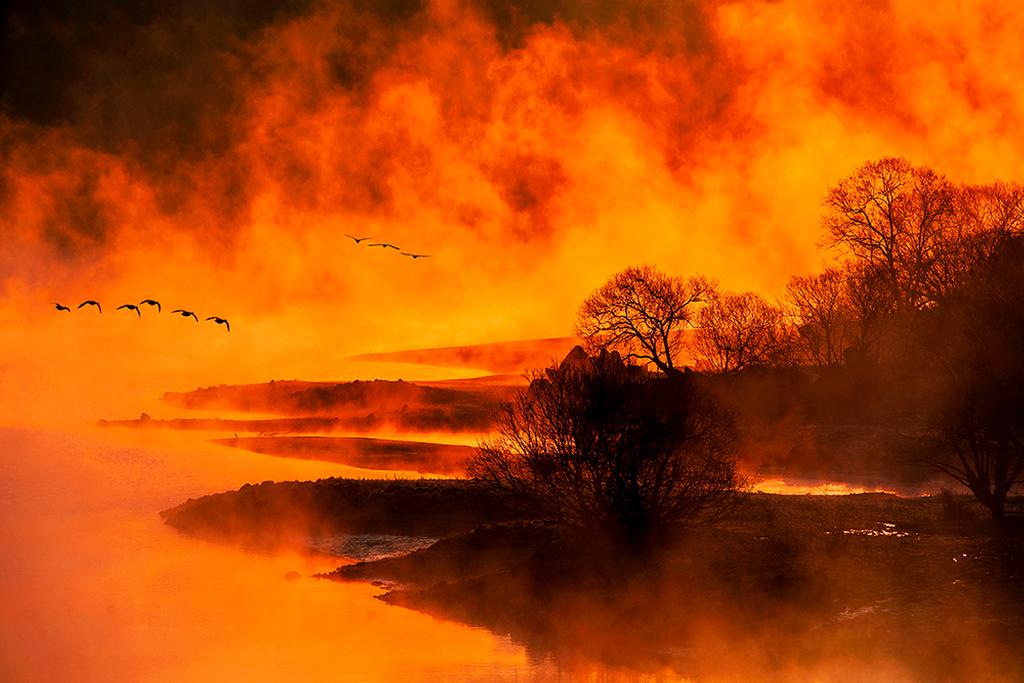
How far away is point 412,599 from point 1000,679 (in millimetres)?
22154

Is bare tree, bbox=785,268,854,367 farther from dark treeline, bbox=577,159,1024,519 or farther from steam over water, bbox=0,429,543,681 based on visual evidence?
steam over water, bbox=0,429,543,681

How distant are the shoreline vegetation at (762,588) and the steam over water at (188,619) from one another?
2.28 meters

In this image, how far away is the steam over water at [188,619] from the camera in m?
37.3

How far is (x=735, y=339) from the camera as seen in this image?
13375 cm

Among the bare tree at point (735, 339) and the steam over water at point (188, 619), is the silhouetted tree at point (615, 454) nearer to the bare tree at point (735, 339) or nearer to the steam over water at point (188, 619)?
the steam over water at point (188, 619)

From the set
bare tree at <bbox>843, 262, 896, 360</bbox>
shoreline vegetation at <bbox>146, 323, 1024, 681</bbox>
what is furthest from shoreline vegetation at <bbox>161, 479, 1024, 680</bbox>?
bare tree at <bbox>843, 262, 896, 360</bbox>

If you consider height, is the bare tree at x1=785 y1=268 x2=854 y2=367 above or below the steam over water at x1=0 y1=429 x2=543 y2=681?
above

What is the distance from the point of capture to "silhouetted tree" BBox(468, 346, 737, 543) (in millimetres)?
44625

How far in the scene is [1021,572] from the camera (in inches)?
1521

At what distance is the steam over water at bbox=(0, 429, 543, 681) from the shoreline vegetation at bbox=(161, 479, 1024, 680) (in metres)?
2.28

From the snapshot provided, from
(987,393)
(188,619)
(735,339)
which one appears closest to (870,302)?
(735,339)

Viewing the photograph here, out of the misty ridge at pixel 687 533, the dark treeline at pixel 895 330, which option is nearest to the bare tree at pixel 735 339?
the dark treeline at pixel 895 330

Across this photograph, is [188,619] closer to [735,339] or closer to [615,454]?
[615,454]

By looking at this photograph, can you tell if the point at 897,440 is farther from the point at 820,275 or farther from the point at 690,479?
the point at 820,275
